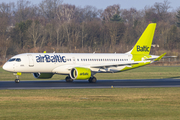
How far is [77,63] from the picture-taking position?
36.6m

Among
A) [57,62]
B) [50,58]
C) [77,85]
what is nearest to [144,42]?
[57,62]

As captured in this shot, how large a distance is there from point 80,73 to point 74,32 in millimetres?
83398

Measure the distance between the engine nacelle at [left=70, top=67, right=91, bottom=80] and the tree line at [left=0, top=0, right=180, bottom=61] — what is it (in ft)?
165

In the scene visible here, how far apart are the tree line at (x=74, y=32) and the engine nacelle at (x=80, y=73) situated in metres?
50.2

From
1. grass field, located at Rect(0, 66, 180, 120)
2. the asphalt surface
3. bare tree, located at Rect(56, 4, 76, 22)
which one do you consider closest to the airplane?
the asphalt surface

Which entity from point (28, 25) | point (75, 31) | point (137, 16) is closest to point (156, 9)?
point (137, 16)

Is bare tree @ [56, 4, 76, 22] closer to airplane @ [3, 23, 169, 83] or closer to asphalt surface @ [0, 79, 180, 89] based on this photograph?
airplane @ [3, 23, 169, 83]

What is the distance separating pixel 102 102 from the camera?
61.4 ft

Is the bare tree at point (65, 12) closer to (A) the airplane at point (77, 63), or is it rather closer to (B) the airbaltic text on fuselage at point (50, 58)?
(A) the airplane at point (77, 63)

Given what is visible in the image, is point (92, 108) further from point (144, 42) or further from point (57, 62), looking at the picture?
point (144, 42)

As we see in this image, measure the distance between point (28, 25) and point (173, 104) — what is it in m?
95.1

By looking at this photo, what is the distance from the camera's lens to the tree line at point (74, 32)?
99.9 meters

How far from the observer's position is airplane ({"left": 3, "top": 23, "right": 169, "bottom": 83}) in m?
33.7

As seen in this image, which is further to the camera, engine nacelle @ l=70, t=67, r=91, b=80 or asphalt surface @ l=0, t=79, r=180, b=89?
engine nacelle @ l=70, t=67, r=91, b=80
